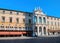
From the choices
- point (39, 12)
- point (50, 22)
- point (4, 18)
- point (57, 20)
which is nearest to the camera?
point (4, 18)

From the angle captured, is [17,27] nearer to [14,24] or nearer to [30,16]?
[14,24]

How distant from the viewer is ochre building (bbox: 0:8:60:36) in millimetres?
56750

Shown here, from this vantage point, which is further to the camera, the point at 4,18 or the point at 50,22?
the point at 50,22

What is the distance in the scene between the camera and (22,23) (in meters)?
62.5

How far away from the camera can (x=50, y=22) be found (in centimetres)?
7806

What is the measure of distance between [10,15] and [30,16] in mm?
9204

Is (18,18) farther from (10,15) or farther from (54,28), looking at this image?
(54,28)

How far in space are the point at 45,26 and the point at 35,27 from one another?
5.32 metres

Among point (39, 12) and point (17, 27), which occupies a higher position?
point (39, 12)

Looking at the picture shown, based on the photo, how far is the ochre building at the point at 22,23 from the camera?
5675cm

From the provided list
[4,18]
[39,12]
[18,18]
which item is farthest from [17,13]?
[39,12]

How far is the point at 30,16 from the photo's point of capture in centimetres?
6488

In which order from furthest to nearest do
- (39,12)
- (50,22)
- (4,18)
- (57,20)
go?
(57,20), (50,22), (39,12), (4,18)

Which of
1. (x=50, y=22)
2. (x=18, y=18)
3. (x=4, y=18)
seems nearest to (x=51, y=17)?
(x=50, y=22)
